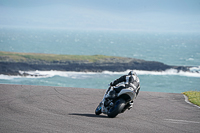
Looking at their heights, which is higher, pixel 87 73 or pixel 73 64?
pixel 73 64

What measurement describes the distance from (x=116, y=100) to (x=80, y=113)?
5.44ft

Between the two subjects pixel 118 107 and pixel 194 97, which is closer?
pixel 118 107

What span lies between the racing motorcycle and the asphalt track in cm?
27

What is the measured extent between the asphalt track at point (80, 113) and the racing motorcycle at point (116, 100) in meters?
0.27

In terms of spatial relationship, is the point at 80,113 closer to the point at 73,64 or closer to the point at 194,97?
the point at 194,97

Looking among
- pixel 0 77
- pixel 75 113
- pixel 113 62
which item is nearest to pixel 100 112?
pixel 75 113

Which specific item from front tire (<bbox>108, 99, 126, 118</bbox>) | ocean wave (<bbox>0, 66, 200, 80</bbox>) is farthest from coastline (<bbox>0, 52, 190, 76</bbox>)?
front tire (<bbox>108, 99, 126, 118</bbox>)

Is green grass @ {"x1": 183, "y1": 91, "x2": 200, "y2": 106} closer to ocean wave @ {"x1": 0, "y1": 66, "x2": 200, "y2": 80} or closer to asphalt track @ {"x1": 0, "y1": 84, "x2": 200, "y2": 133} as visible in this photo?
asphalt track @ {"x1": 0, "y1": 84, "x2": 200, "y2": 133}

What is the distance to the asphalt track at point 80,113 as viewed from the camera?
8.20 m

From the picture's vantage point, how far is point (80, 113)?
10.6 m

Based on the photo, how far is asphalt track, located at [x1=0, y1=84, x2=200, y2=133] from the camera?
26.9ft

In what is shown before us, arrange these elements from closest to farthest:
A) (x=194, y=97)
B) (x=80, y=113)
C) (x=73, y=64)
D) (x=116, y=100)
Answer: (x=116, y=100) < (x=80, y=113) < (x=194, y=97) < (x=73, y=64)

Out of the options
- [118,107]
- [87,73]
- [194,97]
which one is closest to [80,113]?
[118,107]

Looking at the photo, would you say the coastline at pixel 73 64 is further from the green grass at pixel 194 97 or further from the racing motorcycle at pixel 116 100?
the racing motorcycle at pixel 116 100
